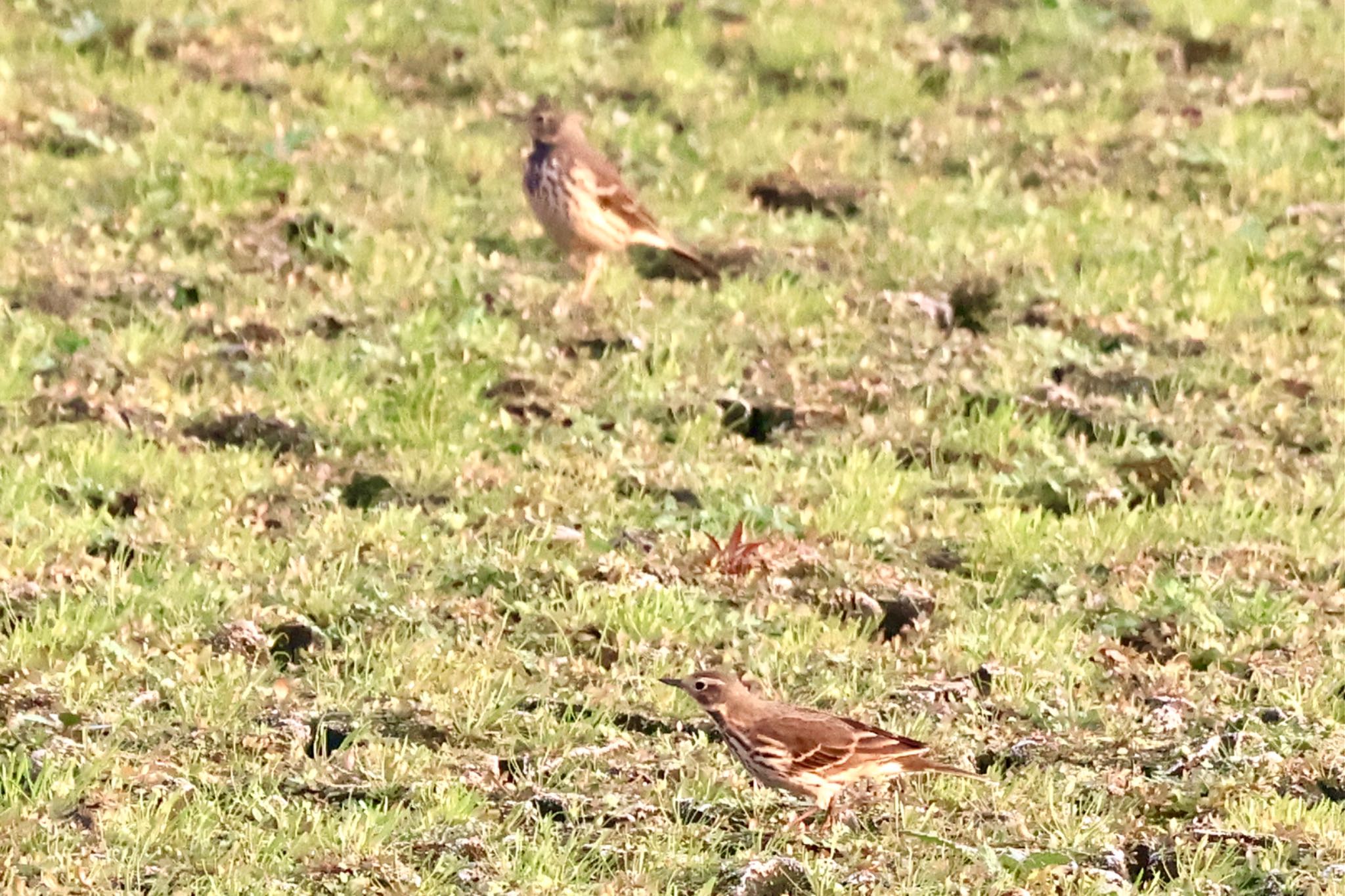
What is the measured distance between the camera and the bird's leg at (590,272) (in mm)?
12805

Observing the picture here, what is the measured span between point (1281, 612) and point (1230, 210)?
19.0ft

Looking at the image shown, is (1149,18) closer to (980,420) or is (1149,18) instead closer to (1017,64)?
(1017,64)

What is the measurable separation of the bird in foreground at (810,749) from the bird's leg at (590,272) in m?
Result: 5.17

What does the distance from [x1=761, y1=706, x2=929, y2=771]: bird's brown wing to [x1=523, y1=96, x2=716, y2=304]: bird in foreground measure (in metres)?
5.67

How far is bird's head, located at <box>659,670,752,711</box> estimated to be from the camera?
7.92m

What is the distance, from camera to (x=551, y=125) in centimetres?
1381

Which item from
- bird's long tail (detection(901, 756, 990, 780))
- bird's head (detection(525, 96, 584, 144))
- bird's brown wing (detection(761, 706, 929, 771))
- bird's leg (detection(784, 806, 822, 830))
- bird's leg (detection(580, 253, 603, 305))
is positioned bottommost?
bird's leg (detection(784, 806, 822, 830))

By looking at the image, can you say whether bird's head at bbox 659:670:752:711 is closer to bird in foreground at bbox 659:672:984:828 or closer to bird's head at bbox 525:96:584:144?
bird in foreground at bbox 659:672:984:828

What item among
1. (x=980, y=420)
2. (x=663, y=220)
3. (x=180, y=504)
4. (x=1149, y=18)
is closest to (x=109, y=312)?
(x=180, y=504)

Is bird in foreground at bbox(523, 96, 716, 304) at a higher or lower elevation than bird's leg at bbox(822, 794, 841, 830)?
higher

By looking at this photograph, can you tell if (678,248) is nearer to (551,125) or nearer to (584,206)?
(584,206)

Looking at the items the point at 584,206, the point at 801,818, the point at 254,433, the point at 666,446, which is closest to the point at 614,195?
the point at 584,206

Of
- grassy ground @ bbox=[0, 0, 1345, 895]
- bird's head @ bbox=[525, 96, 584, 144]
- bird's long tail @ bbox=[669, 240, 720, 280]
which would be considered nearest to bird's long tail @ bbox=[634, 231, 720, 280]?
bird's long tail @ bbox=[669, 240, 720, 280]

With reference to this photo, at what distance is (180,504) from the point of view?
9977 mm
